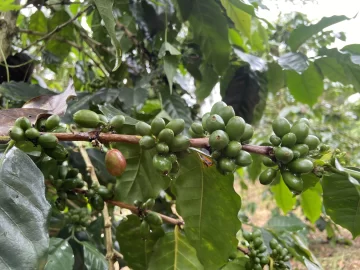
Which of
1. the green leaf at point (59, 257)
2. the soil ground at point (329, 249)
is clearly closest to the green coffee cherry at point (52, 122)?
the green leaf at point (59, 257)

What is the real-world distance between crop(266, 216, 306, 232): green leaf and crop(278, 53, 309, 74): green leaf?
2.03 ft

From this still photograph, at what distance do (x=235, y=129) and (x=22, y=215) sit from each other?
1.16ft

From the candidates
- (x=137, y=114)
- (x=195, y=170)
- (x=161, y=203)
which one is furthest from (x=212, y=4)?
(x=161, y=203)

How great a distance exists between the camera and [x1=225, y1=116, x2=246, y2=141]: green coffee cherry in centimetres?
61

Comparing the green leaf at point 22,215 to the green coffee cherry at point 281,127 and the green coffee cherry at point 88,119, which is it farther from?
the green coffee cherry at point 281,127

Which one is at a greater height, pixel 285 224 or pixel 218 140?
pixel 218 140

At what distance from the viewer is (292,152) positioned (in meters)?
0.60

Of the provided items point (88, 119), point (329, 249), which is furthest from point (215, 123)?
point (329, 249)

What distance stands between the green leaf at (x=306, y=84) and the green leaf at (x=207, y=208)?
30.0 inches

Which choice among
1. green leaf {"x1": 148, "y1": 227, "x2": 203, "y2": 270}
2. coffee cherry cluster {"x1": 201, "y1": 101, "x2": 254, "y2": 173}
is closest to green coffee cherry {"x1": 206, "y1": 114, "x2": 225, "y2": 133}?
coffee cherry cluster {"x1": 201, "y1": 101, "x2": 254, "y2": 173}

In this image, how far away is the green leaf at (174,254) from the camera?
0.88m

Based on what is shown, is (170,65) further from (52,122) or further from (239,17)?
(52,122)

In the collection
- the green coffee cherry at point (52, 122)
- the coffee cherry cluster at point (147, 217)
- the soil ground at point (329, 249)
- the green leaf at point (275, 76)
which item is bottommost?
the soil ground at point (329, 249)

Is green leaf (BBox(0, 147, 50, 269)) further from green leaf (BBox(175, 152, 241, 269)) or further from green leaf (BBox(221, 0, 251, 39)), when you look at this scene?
green leaf (BBox(221, 0, 251, 39))
